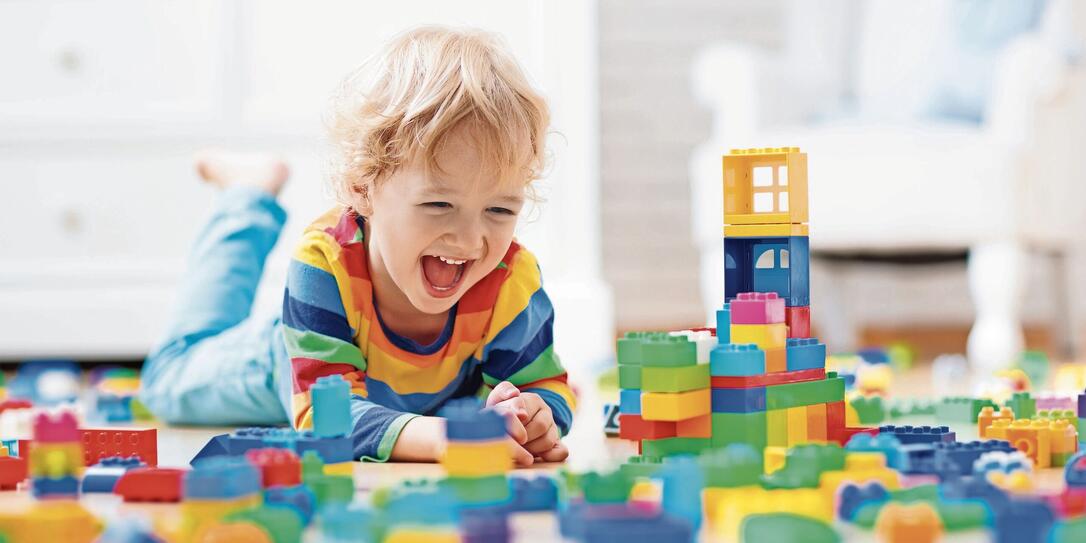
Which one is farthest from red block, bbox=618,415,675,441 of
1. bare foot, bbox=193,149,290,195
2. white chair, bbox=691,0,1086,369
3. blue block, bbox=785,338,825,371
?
white chair, bbox=691,0,1086,369

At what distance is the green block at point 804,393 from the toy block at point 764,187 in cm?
12

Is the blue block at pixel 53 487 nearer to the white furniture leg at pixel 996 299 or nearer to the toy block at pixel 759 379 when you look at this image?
the toy block at pixel 759 379

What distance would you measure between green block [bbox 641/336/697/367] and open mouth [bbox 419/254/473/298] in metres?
0.26

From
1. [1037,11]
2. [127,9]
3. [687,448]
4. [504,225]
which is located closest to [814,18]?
[1037,11]

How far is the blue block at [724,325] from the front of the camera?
0.92 meters

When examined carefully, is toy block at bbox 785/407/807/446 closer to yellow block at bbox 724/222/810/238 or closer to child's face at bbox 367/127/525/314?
yellow block at bbox 724/222/810/238

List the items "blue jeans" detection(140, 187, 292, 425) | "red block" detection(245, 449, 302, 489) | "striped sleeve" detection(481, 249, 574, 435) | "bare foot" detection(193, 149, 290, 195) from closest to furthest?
"red block" detection(245, 449, 302, 489)
"striped sleeve" detection(481, 249, 574, 435)
"blue jeans" detection(140, 187, 292, 425)
"bare foot" detection(193, 149, 290, 195)

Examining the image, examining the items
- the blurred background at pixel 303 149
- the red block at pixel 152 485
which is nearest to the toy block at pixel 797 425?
the red block at pixel 152 485

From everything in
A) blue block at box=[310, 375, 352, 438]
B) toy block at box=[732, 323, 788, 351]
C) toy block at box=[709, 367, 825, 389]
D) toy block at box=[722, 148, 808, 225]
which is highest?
toy block at box=[722, 148, 808, 225]

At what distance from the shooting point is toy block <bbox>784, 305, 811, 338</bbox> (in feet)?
3.16

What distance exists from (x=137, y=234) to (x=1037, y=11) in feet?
5.34

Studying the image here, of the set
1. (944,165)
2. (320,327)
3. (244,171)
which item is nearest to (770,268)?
(320,327)

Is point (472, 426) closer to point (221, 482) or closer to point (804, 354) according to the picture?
point (221, 482)

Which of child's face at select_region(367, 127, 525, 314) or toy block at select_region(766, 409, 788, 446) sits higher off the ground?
child's face at select_region(367, 127, 525, 314)
